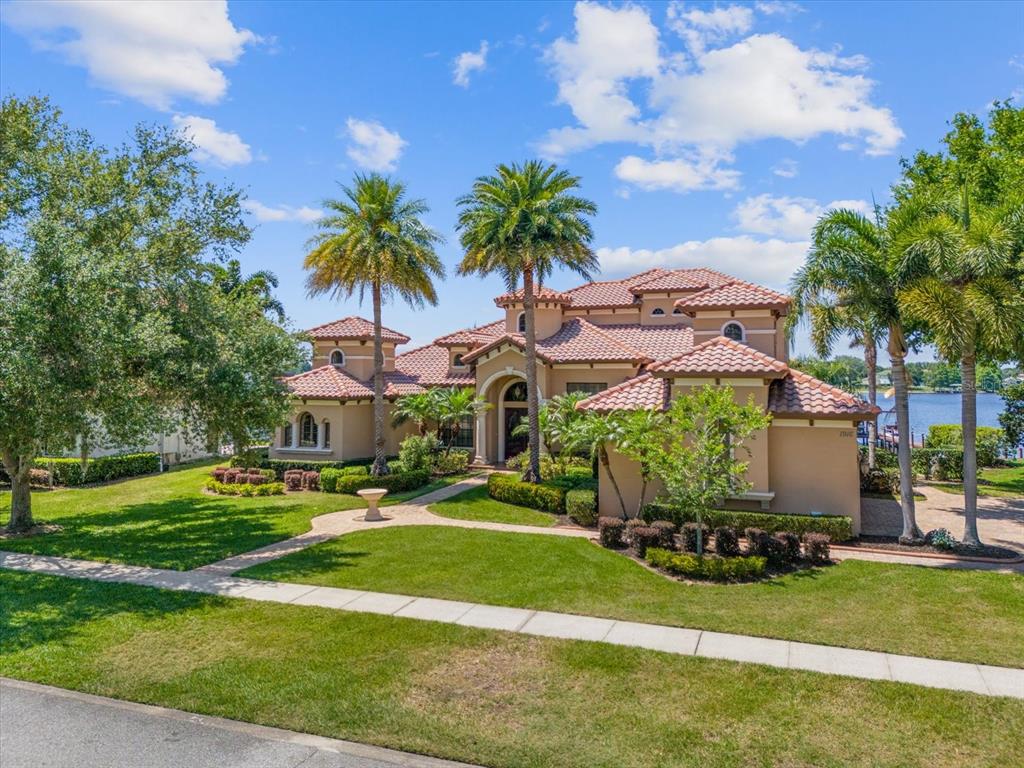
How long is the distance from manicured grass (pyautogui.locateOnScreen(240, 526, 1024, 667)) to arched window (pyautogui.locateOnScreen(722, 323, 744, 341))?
923 centimetres

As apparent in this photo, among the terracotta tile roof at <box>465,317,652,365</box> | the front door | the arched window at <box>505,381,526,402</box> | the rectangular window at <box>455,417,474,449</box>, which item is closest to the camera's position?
the terracotta tile roof at <box>465,317,652,365</box>

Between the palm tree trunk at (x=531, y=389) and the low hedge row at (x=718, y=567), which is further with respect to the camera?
the palm tree trunk at (x=531, y=389)

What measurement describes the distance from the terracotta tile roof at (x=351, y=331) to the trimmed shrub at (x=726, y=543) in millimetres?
22260

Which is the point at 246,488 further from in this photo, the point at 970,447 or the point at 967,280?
the point at 967,280

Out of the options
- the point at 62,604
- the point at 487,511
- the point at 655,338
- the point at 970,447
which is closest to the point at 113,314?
the point at 62,604

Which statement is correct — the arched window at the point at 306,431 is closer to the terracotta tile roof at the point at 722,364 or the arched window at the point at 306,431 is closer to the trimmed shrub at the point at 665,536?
the terracotta tile roof at the point at 722,364

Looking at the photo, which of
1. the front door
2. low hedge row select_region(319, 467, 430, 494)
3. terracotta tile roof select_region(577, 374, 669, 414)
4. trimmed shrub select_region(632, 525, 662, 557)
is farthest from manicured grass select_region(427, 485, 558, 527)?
the front door

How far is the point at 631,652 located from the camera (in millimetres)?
9562

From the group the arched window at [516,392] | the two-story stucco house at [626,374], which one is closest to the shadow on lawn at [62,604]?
the two-story stucco house at [626,374]

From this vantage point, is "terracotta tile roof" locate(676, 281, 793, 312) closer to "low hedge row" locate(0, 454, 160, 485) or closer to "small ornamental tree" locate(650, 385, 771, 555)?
"small ornamental tree" locate(650, 385, 771, 555)

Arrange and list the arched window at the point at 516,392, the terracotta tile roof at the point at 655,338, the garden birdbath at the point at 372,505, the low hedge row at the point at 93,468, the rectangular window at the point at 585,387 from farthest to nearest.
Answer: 1. the arched window at the point at 516,392
2. the terracotta tile roof at the point at 655,338
3. the rectangular window at the point at 585,387
4. the low hedge row at the point at 93,468
5. the garden birdbath at the point at 372,505

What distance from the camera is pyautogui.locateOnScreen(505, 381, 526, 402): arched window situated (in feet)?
102

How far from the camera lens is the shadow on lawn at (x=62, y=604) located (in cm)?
1035

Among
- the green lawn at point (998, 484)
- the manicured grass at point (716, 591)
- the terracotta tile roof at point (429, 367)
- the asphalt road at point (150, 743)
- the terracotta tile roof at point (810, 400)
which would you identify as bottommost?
the asphalt road at point (150, 743)
